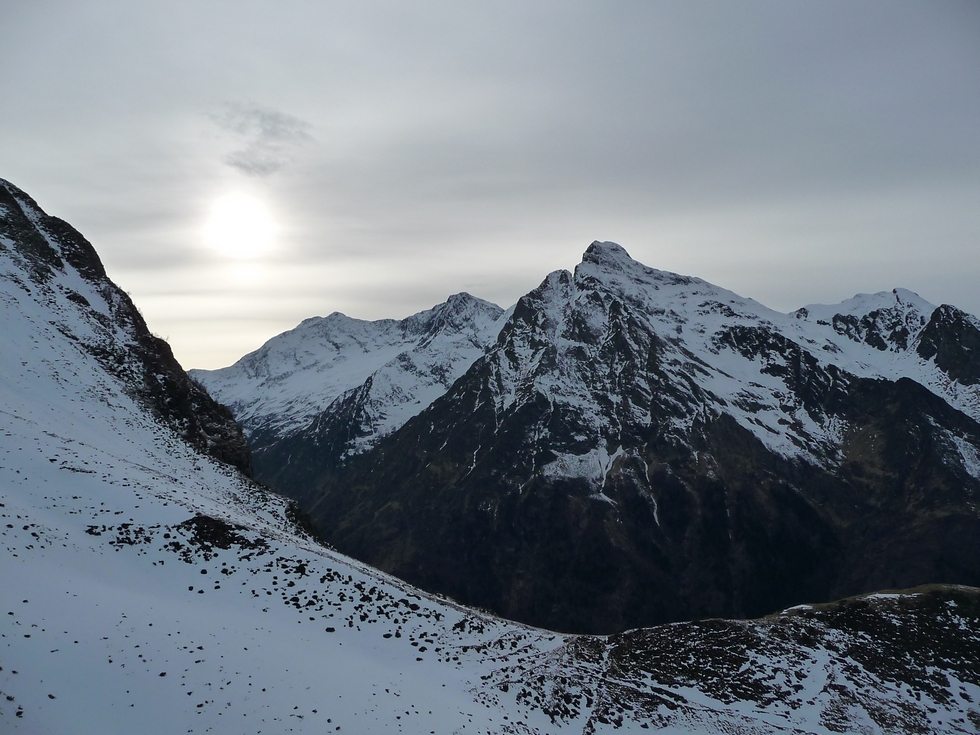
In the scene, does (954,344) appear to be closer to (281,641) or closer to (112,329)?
(112,329)

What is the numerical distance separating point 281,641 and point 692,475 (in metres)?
141

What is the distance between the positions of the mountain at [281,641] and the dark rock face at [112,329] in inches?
249

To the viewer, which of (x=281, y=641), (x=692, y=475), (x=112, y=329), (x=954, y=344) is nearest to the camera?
(x=281, y=641)

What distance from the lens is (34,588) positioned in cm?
2433

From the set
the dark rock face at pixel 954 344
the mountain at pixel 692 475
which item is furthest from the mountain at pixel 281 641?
the dark rock face at pixel 954 344

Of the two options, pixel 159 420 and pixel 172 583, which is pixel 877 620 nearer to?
pixel 172 583

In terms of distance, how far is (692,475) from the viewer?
508ft

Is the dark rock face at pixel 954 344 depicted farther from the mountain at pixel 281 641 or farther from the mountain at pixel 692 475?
the mountain at pixel 281 641

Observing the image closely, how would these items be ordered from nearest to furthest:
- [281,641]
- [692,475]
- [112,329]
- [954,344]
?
[281,641] < [112,329] < [692,475] < [954,344]

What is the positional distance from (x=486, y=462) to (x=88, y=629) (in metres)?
159

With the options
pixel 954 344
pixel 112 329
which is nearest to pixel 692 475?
pixel 954 344

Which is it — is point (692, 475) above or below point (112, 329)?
above

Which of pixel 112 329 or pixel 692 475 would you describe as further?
pixel 692 475

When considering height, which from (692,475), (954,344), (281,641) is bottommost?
(281,641)
